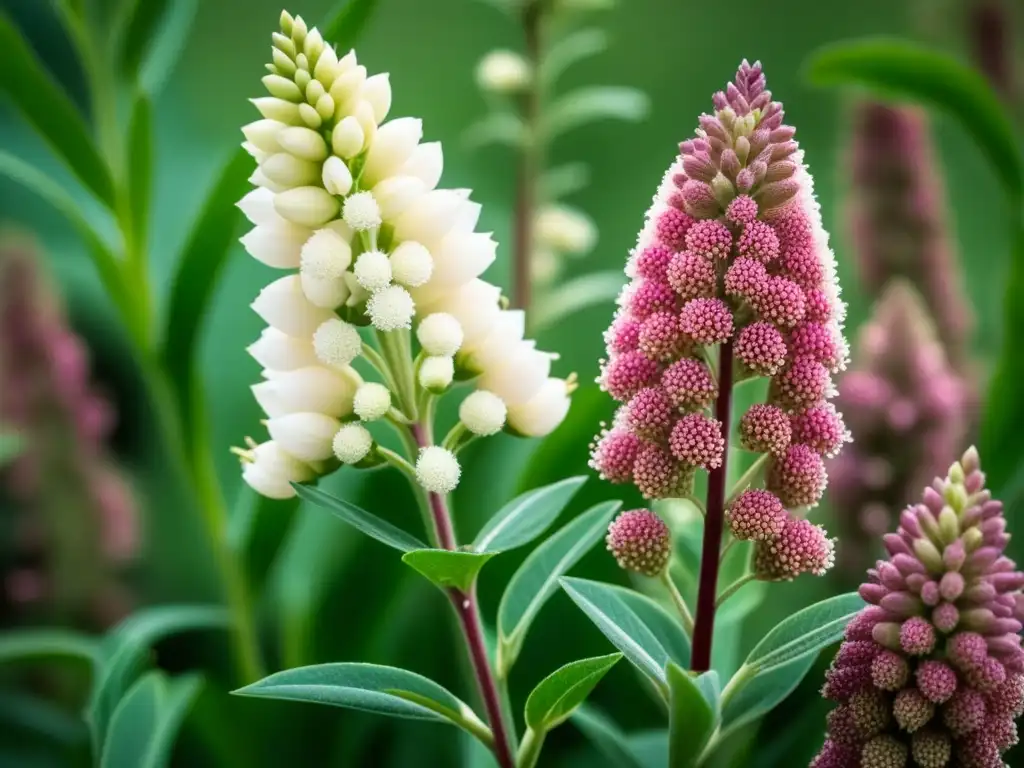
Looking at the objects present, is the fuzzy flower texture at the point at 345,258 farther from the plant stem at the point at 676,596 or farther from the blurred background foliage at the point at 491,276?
the blurred background foliage at the point at 491,276

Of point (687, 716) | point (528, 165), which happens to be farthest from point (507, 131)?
point (687, 716)

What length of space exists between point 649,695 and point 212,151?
831mm

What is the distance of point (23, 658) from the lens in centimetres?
77

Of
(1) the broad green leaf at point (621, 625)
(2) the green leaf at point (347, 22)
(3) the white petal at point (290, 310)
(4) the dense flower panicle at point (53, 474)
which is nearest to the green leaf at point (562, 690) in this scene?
(1) the broad green leaf at point (621, 625)

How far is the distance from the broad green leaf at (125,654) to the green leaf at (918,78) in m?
0.42

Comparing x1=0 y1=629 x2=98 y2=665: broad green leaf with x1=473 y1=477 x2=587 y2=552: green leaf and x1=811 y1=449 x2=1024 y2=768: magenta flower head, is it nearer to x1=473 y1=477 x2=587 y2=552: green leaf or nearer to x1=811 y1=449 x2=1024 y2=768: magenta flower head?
x1=473 y1=477 x2=587 y2=552: green leaf

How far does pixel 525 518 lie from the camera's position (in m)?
0.44

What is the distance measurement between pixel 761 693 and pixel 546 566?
0.30ft

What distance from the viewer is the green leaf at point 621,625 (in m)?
0.39

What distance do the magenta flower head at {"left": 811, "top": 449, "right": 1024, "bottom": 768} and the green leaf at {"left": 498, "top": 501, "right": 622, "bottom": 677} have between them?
11cm

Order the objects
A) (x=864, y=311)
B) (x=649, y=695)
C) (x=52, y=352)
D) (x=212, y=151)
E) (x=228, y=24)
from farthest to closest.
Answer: (x=228, y=24) → (x=212, y=151) → (x=864, y=311) → (x=52, y=352) → (x=649, y=695)

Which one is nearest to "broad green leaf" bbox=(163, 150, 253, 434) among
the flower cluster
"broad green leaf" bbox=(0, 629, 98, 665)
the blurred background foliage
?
the blurred background foliage

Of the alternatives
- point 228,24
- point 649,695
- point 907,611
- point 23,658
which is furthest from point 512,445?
point 228,24

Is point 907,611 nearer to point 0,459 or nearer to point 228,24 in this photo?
point 0,459
